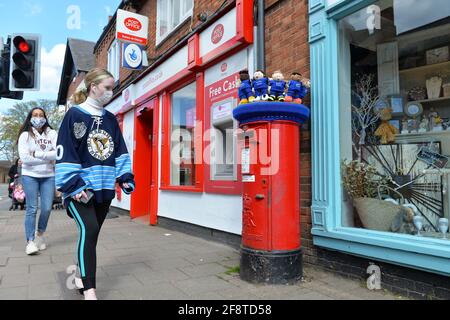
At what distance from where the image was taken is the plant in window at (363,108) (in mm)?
4387

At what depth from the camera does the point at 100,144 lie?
3.16 meters

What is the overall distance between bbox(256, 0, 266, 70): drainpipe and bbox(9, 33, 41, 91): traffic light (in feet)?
11.9

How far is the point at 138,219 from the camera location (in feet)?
29.9

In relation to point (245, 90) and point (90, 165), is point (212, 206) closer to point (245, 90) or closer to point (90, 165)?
point (245, 90)

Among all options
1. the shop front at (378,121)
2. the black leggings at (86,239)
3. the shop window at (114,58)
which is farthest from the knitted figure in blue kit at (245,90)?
the shop window at (114,58)

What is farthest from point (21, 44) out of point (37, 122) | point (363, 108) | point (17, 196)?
point (17, 196)

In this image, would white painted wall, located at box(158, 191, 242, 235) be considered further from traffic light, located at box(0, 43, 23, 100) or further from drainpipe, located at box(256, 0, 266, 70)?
traffic light, located at box(0, 43, 23, 100)

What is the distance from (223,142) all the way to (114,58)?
8.46 metres

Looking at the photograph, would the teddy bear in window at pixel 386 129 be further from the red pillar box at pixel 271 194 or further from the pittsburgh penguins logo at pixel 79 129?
the pittsburgh penguins logo at pixel 79 129

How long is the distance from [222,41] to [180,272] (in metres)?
3.43

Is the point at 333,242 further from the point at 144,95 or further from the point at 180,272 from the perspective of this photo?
the point at 144,95

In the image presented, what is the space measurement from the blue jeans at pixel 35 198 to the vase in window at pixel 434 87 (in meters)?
4.80

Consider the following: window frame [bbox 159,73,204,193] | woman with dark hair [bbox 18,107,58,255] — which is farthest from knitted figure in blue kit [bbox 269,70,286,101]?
woman with dark hair [bbox 18,107,58,255]
